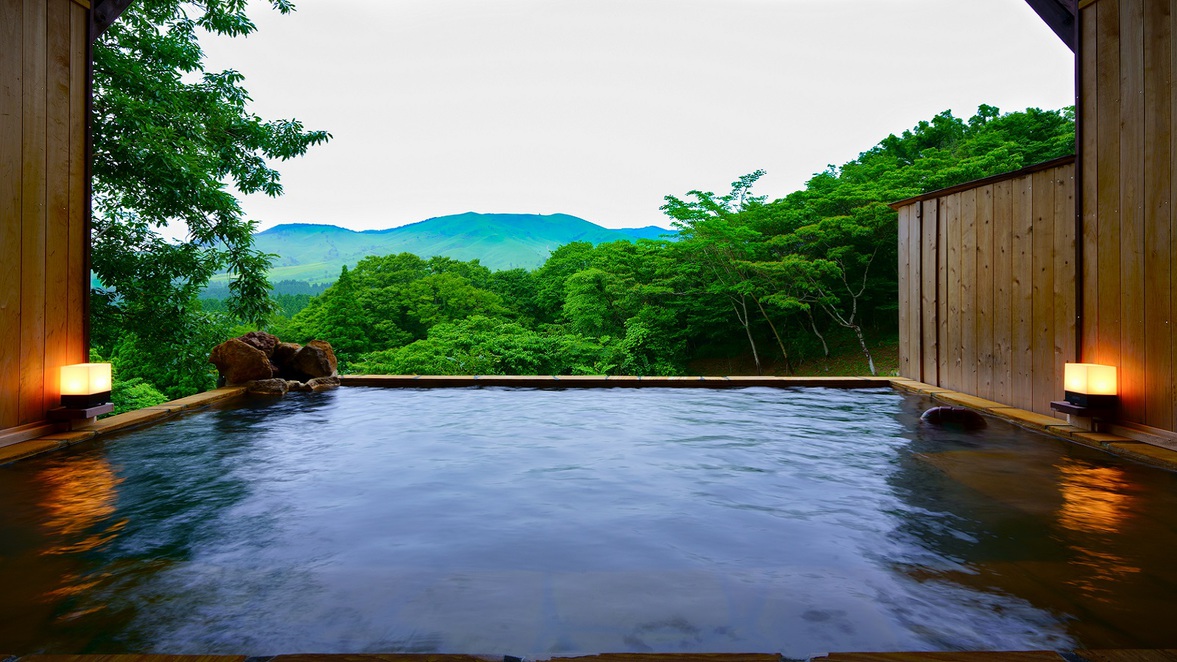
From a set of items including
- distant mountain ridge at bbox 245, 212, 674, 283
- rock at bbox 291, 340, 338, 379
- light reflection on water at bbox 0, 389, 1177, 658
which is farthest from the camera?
distant mountain ridge at bbox 245, 212, 674, 283

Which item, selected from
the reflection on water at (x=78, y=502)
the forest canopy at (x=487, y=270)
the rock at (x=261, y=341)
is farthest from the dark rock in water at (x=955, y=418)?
the forest canopy at (x=487, y=270)

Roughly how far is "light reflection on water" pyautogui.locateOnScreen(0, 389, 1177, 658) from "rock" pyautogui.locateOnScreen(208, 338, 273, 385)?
2.40 metres

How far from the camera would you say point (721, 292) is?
16469mm

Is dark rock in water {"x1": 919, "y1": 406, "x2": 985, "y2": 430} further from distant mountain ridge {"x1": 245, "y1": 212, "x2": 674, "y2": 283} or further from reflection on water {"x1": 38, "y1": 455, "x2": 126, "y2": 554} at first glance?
distant mountain ridge {"x1": 245, "y1": 212, "x2": 674, "y2": 283}

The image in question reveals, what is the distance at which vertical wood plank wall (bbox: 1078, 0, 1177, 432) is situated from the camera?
343cm

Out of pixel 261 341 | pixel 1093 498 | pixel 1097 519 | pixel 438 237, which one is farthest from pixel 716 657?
pixel 438 237

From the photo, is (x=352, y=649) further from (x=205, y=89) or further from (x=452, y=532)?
(x=205, y=89)

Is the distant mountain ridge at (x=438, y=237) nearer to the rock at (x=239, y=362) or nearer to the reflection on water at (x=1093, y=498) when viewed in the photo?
the rock at (x=239, y=362)

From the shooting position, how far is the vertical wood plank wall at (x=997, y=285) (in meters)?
4.33

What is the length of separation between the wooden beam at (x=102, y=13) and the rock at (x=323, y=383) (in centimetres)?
347

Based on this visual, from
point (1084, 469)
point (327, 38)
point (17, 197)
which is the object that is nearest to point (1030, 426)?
point (1084, 469)

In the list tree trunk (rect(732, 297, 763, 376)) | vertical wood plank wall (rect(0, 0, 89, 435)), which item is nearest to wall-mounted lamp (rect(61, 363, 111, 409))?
vertical wood plank wall (rect(0, 0, 89, 435))

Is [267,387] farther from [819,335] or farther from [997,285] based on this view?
[819,335]

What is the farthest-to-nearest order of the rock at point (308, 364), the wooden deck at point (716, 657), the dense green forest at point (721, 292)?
the dense green forest at point (721, 292), the rock at point (308, 364), the wooden deck at point (716, 657)
